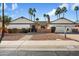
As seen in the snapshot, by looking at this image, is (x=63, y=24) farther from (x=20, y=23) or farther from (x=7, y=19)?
(x=7, y=19)

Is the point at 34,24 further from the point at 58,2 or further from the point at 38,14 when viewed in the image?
the point at 58,2

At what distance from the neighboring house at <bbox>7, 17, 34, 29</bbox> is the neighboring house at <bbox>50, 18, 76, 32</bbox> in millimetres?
758

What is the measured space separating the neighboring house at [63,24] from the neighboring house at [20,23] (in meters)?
0.76

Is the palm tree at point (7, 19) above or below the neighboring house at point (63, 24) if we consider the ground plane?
above

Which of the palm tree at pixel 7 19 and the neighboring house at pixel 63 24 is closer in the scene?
the palm tree at pixel 7 19

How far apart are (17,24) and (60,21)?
4.67 ft

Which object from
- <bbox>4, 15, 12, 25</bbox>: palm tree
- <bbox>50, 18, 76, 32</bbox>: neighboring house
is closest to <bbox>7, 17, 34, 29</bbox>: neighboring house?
<bbox>4, 15, 12, 25</bbox>: palm tree

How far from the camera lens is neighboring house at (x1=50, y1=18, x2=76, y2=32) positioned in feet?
29.9

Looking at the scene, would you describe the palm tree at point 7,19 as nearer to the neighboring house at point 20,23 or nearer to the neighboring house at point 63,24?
the neighboring house at point 20,23

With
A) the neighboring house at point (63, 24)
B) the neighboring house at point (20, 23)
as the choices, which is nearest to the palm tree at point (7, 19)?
the neighboring house at point (20, 23)

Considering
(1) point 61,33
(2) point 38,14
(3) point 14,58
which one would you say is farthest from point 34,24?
(3) point 14,58

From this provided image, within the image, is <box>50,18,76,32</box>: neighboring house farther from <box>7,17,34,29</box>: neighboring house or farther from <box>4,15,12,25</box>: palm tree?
<box>4,15,12,25</box>: palm tree

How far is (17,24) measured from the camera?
9.12m

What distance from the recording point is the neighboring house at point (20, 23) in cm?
903
